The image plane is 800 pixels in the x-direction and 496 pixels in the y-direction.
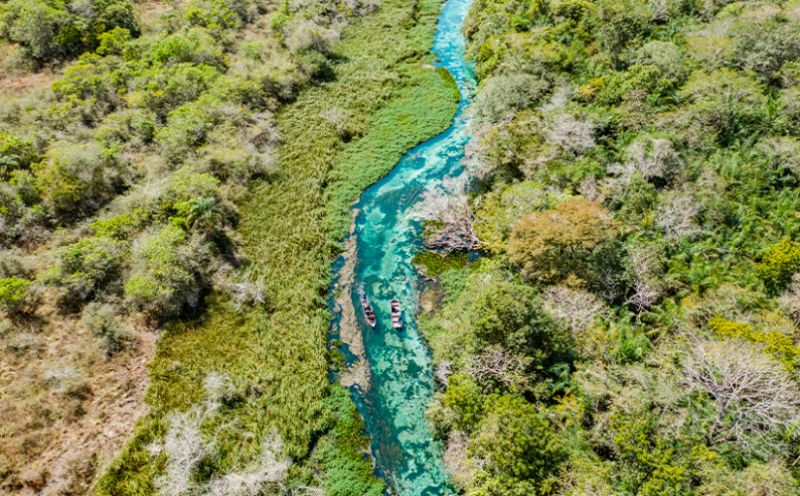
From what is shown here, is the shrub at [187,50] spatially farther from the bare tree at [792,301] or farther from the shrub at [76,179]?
the bare tree at [792,301]

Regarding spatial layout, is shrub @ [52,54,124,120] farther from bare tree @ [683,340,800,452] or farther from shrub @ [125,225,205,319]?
bare tree @ [683,340,800,452]

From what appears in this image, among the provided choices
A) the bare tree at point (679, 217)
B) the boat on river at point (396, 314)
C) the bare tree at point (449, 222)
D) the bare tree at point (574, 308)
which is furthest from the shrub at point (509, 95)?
the boat on river at point (396, 314)

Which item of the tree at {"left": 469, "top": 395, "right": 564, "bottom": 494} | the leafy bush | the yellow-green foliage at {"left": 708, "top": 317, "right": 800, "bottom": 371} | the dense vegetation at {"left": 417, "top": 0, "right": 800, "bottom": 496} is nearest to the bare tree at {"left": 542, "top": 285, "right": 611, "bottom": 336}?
the dense vegetation at {"left": 417, "top": 0, "right": 800, "bottom": 496}

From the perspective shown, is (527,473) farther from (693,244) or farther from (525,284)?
(693,244)

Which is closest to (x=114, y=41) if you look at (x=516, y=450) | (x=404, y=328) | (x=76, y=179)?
(x=76, y=179)

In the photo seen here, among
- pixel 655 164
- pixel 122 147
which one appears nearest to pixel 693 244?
pixel 655 164

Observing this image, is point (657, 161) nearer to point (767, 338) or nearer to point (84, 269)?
point (767, 338)
